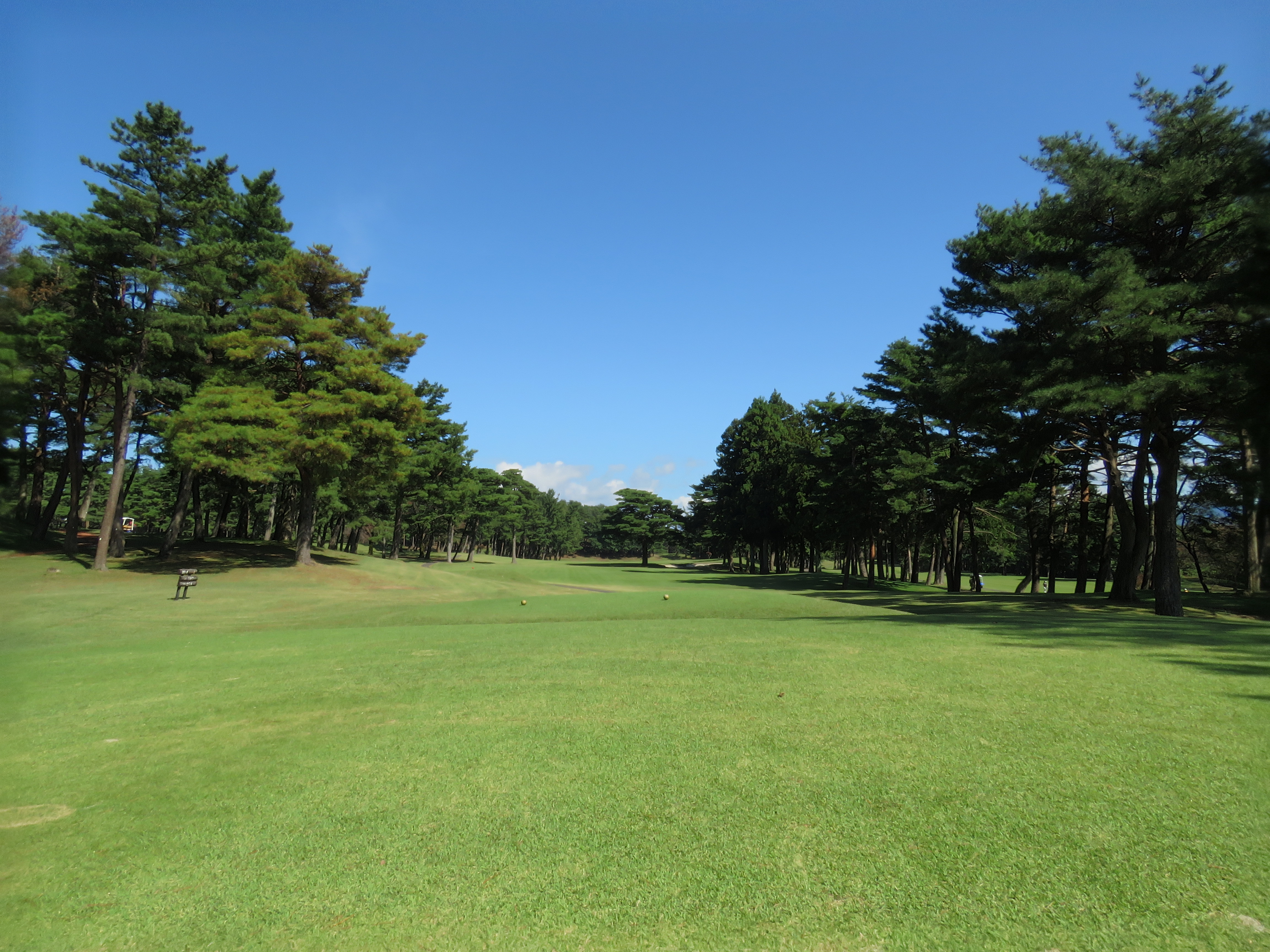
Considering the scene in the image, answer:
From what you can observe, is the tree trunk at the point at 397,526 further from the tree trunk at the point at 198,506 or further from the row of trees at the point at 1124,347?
the row of trees at the point at 1124,347

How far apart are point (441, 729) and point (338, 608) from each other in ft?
58.4

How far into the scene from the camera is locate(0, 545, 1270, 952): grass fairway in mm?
3178

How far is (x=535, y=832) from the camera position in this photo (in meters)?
4.01

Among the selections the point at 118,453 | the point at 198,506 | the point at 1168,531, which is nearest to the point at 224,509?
the point at 198,506

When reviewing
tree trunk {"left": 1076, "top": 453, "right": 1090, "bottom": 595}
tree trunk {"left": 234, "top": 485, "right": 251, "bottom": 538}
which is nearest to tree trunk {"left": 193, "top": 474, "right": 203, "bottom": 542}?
tree trunk {"left": 234, "top": 485, "right": 251, "bottom": 538}

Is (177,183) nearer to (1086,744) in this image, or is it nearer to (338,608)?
(338,608)

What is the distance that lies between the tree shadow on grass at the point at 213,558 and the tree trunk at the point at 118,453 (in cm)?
119

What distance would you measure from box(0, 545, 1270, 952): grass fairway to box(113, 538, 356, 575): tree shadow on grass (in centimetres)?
2279

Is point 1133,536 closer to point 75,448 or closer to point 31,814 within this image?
point 31,814

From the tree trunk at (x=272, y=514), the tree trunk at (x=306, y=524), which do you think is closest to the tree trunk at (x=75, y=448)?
the tree trunk at (x=306, y=524)

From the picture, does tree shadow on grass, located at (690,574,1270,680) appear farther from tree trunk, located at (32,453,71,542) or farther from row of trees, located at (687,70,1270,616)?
tree trunk, located at (32,453,71,542)

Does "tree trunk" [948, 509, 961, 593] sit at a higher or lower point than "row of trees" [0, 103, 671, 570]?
lower

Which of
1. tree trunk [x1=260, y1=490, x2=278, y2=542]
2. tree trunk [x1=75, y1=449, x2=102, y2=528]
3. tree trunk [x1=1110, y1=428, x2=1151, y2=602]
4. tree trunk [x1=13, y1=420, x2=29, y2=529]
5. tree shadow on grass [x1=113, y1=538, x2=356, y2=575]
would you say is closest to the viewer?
tree trunk [x1=13, y1=420, x2=29, y2=529]

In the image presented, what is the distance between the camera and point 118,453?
88.2 ft
